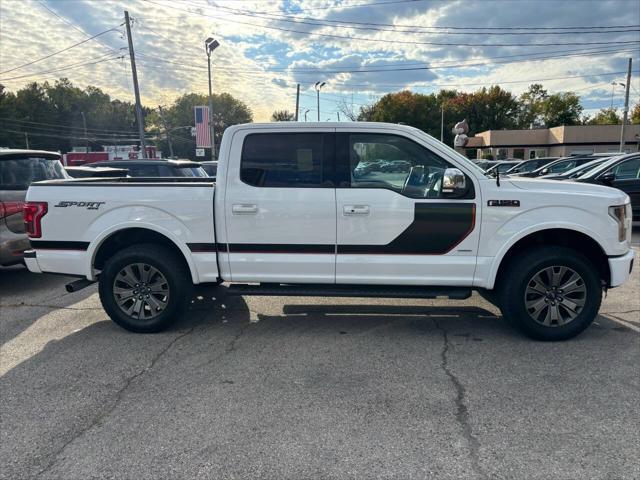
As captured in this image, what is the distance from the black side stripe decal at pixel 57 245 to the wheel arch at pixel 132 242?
0.38 ft

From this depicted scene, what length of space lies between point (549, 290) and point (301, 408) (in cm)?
264

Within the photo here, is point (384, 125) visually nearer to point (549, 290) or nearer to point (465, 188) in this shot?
point (465, 188)

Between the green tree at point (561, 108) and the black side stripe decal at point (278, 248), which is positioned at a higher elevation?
the green tree at point (561, 108)

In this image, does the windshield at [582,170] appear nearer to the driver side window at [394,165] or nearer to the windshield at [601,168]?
the windshield at [601,168]

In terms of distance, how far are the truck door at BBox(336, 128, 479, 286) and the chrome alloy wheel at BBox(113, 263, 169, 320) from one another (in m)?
1.82

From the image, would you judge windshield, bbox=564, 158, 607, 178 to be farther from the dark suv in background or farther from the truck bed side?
the dark suv in background

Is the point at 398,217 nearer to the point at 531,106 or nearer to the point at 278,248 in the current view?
the point at 278,248

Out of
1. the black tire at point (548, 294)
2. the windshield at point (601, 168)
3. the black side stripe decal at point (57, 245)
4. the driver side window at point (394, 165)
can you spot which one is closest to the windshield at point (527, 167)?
the windshield at point (601, 168)

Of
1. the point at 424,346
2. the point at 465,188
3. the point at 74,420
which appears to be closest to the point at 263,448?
the point at 74,420

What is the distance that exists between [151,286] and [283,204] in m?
1.62

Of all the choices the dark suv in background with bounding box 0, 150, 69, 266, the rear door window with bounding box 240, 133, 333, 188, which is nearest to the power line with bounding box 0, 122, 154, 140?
the dark suv in background with bounding box 0, 150, 69, 266

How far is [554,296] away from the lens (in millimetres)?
4328

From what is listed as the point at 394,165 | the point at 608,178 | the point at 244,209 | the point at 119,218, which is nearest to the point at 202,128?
the point at 608,178

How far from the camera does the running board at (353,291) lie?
14.3ft
